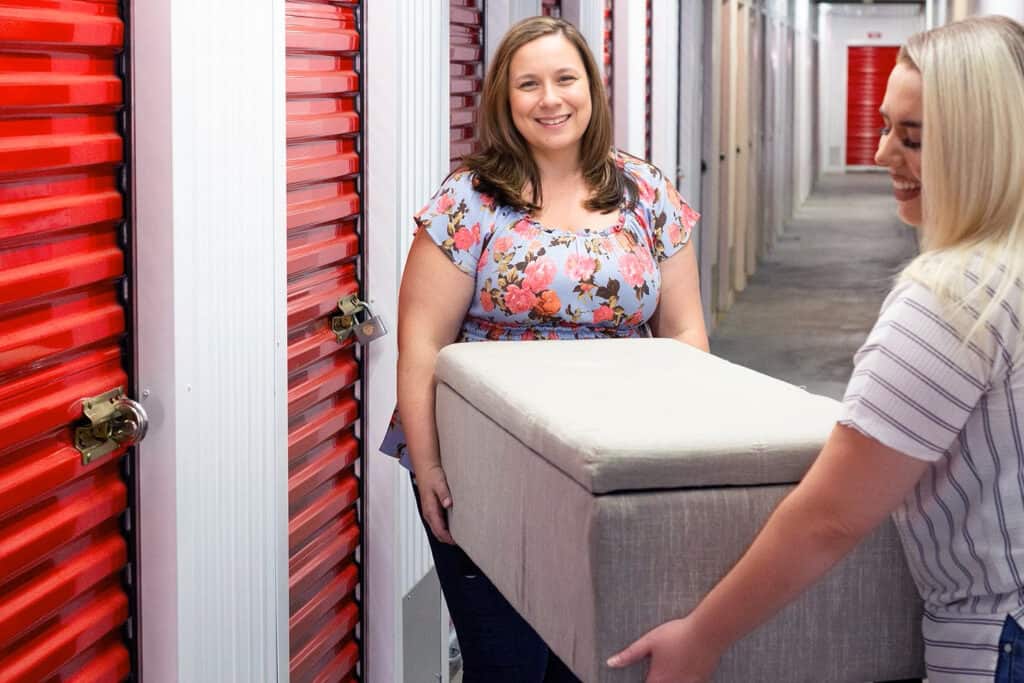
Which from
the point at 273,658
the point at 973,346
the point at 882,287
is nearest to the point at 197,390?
the point at 273,658

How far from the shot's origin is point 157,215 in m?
2.02

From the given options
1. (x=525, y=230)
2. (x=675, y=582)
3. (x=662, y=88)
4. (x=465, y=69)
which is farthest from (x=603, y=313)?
(x=662, y=88)

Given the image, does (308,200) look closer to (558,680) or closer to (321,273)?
(321,273)

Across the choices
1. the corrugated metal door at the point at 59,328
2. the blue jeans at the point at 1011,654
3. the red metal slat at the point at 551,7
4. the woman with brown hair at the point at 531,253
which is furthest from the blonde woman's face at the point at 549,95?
the red metal slat at the point at 551,7

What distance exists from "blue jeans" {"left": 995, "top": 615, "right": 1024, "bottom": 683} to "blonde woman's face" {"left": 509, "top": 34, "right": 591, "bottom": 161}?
50.2 inches

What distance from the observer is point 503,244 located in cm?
241

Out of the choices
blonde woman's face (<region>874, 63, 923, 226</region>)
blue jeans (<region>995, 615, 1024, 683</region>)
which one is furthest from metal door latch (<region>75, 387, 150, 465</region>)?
blue jeans (<region>995, 615, 1024, 683</region>)

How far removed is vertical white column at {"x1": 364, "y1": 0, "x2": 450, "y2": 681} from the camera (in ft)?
9.93

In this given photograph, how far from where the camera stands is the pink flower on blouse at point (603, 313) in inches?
94.4

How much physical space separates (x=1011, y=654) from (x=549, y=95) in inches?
52.7

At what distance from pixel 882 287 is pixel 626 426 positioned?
11.1 m

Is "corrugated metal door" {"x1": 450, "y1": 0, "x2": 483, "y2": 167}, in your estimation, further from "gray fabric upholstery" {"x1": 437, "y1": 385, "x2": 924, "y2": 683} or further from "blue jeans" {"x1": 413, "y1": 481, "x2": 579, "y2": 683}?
"gray fabric upholstery" {"x1": 437, "y1": 385, "x2": 924, "y2": 683}

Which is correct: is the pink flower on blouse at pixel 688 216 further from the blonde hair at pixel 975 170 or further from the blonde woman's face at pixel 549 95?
the blonde hair at pixel 975 170

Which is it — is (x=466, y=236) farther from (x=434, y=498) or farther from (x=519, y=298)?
(x=434, y=498)
